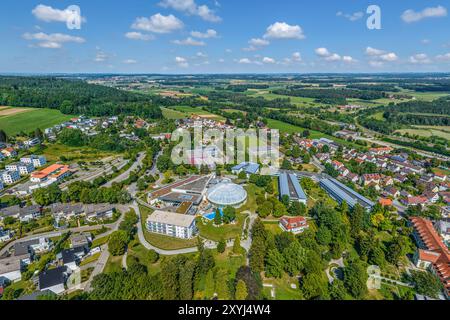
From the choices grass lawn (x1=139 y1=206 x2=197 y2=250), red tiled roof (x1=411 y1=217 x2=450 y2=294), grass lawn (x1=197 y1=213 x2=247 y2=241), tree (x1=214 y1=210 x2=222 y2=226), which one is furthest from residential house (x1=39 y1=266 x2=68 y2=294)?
red tiled roof (x1=411 y1=217 x2=450 y2=294)

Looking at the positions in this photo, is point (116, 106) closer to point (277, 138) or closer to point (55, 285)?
point (277, 138)

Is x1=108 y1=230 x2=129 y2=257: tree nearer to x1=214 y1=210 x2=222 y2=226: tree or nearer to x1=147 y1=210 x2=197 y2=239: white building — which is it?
x1=147 y1=210 x2=197 y2=239: white building

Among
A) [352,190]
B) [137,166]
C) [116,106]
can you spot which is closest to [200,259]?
[352,190]

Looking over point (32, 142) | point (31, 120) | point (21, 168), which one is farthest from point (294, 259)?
point (31, 120)

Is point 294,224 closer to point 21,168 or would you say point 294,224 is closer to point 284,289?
point 284,289

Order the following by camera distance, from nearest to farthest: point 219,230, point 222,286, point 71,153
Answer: point 222,286
point 219,230
point 71,153

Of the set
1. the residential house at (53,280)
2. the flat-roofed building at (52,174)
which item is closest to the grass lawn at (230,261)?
the residential house at (53,280)
